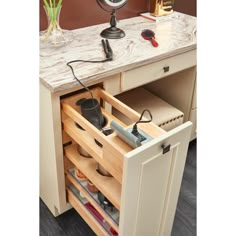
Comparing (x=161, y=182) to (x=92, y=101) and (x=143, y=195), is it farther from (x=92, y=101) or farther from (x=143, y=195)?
(x=92, y=101)

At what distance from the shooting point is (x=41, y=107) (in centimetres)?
117

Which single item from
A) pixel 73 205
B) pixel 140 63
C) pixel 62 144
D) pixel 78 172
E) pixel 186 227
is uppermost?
pixel 140 63

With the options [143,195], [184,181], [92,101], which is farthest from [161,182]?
[184,181]

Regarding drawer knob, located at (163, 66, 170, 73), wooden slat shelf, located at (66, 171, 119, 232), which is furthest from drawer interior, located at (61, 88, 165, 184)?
drawer knob, located at (163, 66, 170, 73)

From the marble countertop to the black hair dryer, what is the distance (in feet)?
0.27

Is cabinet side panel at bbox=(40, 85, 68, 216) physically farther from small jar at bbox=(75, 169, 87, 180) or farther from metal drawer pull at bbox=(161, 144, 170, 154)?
metal drawer pull at bbox=(161, 144, 170, 154)

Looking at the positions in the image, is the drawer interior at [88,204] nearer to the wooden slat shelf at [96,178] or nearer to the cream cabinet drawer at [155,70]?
the wooden slat shelf at [96,178]

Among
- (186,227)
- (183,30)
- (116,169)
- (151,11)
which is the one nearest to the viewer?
(116,169)

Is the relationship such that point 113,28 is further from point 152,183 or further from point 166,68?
point 152,183

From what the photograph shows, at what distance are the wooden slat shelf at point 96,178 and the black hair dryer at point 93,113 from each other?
0.17 m

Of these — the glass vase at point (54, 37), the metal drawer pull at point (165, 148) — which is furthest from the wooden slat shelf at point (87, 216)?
the glass vase at point (54, 37)

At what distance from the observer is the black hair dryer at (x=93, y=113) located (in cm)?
109

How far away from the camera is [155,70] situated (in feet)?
4.46

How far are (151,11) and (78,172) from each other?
1034mm
